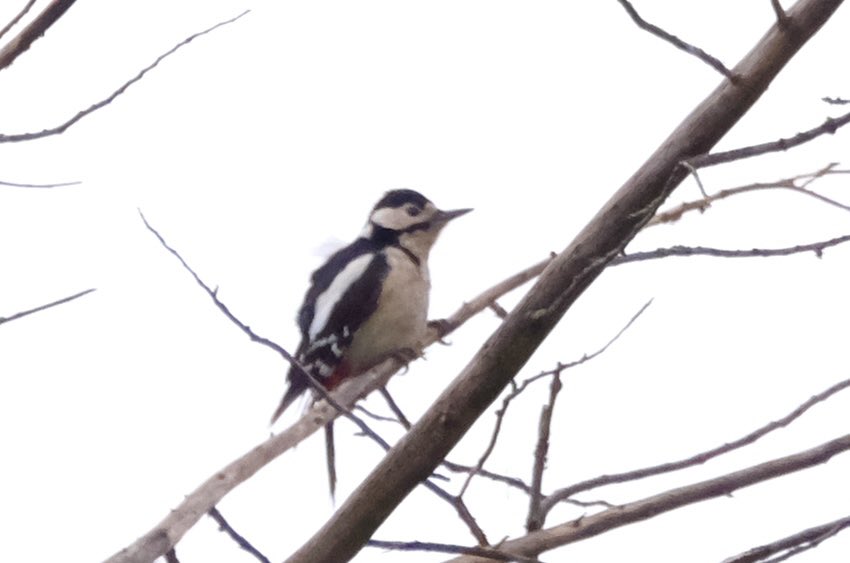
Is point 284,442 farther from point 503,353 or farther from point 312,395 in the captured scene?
point 312,395

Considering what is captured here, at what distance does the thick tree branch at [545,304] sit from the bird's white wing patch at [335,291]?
10.1 feet

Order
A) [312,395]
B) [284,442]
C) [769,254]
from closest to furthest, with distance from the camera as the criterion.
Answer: [769,254] → [284,442] → [312,395]

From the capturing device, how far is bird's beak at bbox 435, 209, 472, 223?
5.79m

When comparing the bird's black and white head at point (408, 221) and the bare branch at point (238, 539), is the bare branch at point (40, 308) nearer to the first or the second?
the bare branch at point (238, 539)

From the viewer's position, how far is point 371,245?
5.63 metres

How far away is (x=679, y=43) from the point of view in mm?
2078

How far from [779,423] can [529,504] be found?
0.51 meters

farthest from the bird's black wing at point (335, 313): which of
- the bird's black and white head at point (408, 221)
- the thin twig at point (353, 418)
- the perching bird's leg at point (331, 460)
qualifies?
the thin twig at point (353, 418)

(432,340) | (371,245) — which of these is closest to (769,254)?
(432,340)

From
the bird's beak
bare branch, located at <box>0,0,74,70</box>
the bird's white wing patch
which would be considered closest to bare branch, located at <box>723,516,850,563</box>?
bare branch, located at <box>0,0,74,70</box>

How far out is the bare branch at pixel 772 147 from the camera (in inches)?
77.1

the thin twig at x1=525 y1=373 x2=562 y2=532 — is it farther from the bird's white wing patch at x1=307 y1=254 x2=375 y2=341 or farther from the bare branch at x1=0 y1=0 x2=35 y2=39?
the bird's white wing patch at x1=307 y1=254 x2=375 y2=341

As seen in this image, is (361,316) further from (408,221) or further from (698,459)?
(698,459)

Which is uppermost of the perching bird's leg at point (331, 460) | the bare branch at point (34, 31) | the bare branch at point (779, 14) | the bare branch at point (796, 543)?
the perching bird's leg at point (331, 460)
